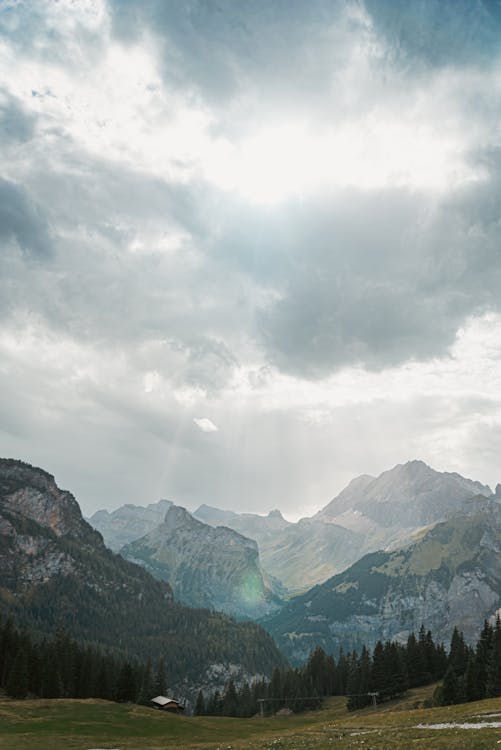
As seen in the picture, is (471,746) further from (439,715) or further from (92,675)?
(92,675)

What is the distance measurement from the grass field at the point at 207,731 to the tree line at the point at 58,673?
27.2 meters

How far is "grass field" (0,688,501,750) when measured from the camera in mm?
42062

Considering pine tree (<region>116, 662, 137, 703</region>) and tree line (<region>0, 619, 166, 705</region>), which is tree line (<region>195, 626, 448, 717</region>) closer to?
tree line (<region>0, 619, 166, 705</region>)

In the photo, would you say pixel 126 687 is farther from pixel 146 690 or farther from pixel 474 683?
pixel 474 683

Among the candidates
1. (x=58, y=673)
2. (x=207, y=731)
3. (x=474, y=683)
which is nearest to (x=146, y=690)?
(x=58, y=673)

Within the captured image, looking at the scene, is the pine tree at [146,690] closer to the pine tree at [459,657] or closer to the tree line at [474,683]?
the pine tree at [459,657]

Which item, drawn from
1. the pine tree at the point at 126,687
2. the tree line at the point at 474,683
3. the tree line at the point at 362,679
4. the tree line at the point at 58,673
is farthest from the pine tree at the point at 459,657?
the tree line at the point at 58,673

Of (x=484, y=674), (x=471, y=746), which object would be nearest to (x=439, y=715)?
(x=471, y=746)

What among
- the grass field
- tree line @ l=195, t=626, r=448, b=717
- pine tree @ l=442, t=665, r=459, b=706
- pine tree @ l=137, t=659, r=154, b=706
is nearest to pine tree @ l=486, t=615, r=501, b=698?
pine tree @ l=442, t=665, r=459, b=706

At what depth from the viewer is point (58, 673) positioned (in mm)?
132500

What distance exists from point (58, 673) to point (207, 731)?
55.7 meters

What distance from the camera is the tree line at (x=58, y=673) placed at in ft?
394

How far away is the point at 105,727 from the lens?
80062 millimetres

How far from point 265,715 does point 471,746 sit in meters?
174
